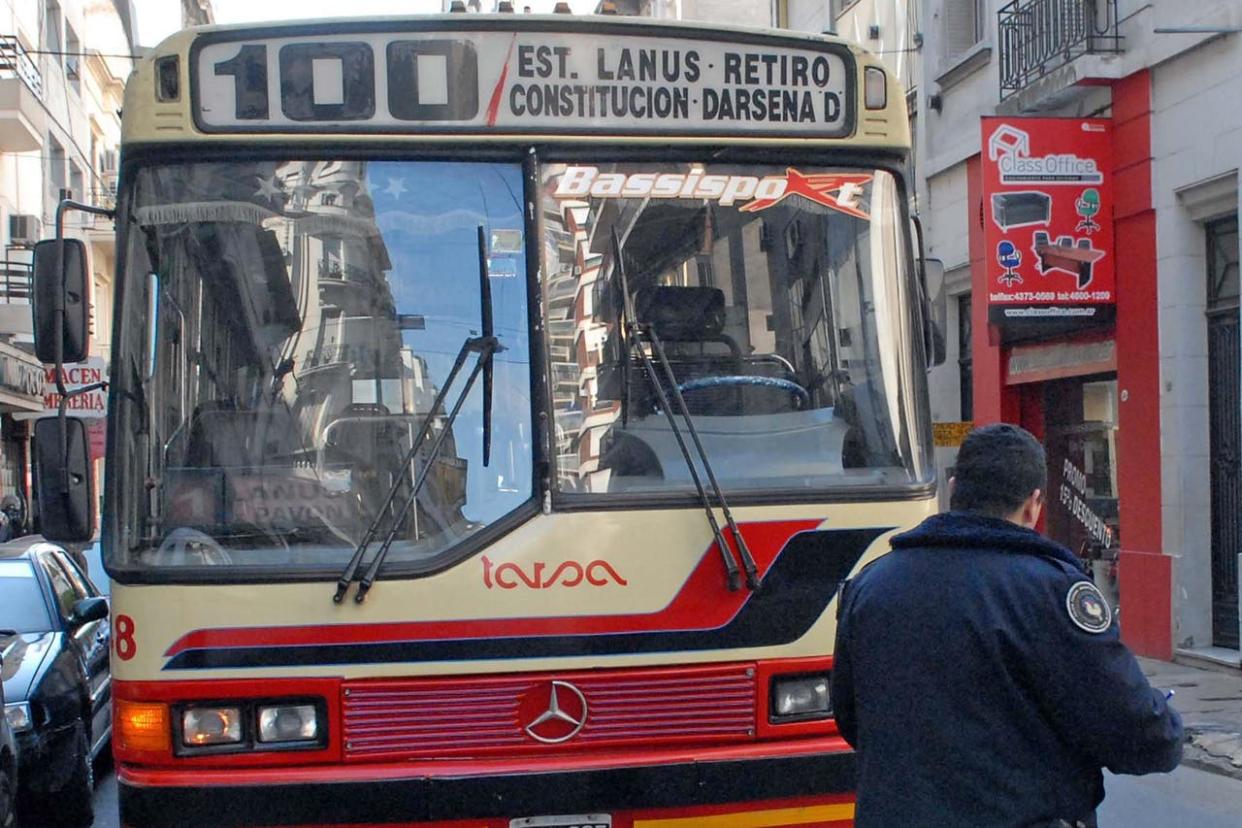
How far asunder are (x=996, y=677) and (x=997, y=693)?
0.03 meters

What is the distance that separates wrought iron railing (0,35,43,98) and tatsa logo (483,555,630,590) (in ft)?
70.3

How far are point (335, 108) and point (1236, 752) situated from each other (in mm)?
6947

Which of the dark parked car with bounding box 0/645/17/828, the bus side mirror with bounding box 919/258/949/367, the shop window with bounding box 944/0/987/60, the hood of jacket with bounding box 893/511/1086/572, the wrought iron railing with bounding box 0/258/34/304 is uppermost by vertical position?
the shop window with bounding box 944/0/987/60

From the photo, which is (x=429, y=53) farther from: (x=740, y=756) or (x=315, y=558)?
(x=740, y=756)

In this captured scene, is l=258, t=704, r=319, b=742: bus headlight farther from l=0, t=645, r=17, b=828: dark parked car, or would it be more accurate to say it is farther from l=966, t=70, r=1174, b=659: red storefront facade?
l=966, t=70, r=1174, b=659: red storefront facade

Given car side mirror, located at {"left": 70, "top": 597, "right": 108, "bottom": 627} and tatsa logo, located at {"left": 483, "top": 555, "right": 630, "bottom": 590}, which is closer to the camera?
tatsa logo, located at {"left": 483, "top": 555, "right": 630, "bottom": 590}

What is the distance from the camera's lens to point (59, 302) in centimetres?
468

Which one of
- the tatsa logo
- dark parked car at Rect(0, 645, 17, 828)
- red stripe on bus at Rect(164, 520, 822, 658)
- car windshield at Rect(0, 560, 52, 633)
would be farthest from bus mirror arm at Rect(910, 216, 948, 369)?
car windshield at Rect(0, 560, 52, 633)

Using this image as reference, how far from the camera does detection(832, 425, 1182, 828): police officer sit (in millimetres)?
2912

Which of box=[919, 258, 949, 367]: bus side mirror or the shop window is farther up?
the shop window

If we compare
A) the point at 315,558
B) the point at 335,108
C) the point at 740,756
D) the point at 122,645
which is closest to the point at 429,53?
the point at 335,108

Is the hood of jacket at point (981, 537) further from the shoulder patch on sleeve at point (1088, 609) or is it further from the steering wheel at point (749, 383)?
the steering wheel at point (749, 383)

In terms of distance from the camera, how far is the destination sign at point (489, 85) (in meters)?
Answer: 4.69

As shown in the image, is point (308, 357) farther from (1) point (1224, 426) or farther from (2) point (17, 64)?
(2) point (17, 64)
